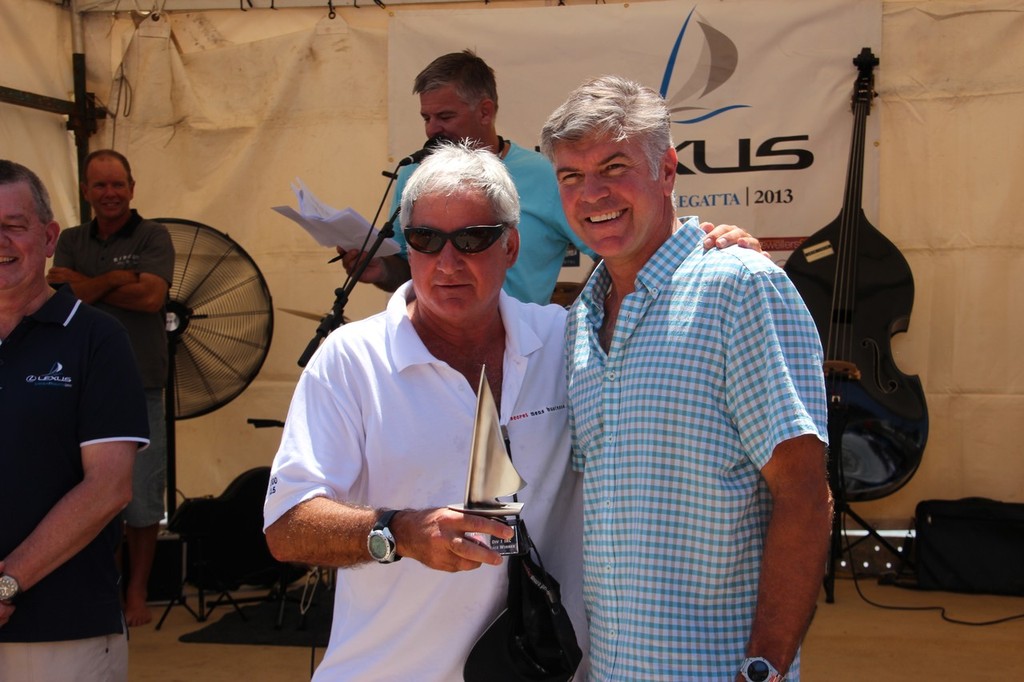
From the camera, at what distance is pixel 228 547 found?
18.6 ft

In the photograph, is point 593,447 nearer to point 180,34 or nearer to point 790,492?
point 790,492

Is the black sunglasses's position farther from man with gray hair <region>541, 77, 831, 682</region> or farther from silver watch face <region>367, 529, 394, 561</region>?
silver watch face <region>367, 529, 394, 561</region>

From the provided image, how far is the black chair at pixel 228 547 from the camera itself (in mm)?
5453

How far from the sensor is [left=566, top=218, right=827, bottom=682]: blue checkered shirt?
1806mm

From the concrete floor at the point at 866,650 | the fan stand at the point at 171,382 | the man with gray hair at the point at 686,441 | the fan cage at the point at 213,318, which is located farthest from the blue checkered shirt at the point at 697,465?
the fan stand at the point at 171,382

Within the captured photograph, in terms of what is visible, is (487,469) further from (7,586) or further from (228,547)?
(228,547)

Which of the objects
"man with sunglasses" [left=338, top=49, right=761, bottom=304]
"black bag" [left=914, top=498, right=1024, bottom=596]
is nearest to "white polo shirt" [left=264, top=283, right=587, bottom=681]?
"man with sunglasses" [left=338, top=49, right=761, bottom=304]

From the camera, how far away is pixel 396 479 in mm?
2010

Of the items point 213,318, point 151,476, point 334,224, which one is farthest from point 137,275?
point 334,224

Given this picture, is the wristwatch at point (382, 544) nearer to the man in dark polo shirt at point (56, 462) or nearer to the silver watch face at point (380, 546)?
the silver watch face at point (380, 546)

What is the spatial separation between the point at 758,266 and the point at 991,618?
162 inches

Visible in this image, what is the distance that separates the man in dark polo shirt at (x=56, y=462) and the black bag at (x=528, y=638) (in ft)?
4.30

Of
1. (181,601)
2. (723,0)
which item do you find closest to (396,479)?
(181,601)

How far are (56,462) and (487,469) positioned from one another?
1.64 meters
